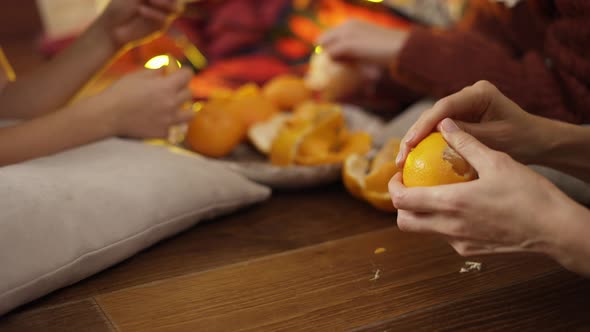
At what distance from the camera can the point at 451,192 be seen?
0.58 m

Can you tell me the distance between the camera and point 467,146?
0.62 metres

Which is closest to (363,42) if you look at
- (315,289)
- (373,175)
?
(373,175)

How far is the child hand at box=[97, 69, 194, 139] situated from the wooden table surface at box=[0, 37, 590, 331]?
24 centimetres

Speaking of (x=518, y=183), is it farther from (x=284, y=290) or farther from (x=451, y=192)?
(x=284, y=290)

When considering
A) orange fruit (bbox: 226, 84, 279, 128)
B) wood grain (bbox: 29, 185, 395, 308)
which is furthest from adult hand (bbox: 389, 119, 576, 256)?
orange fruit (bbox: 226, 84, 279, 128)

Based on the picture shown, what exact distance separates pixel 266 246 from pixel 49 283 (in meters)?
0.33

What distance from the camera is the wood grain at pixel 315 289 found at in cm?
74

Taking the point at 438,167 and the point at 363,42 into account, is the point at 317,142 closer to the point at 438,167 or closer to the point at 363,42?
the point at 363,42

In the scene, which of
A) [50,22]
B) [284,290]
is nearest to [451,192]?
[284,290]

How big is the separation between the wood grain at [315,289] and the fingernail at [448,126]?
24cm

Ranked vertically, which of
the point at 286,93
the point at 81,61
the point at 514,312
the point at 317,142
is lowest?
the point at 514,312

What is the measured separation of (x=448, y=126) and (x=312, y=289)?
11.8 inches

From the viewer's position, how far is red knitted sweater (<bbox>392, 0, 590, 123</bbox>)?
3.26 ft

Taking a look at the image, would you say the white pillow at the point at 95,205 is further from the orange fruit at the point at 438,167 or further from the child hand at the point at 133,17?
the orange fruit at the point at 438,167
